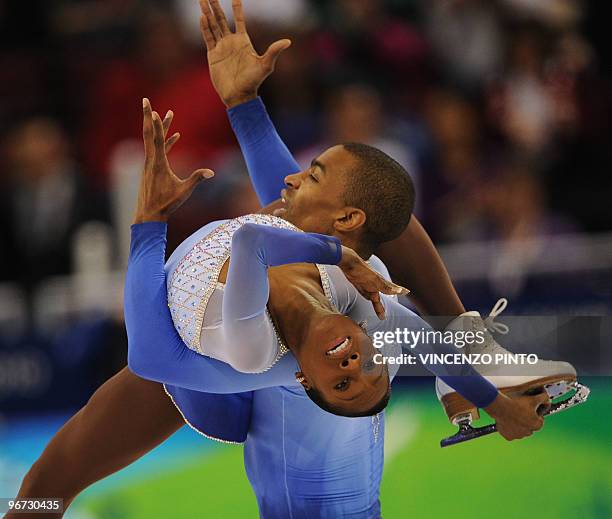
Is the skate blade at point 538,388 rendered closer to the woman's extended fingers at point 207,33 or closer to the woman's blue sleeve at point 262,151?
the woman's blue sleeve at point 262,151

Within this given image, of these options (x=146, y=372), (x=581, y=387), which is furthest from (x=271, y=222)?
(x=581, y=387)

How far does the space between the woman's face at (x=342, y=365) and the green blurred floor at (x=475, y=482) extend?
770mm

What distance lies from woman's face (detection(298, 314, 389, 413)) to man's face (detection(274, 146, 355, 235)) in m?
0.33

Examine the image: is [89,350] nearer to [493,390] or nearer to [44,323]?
[44,323]

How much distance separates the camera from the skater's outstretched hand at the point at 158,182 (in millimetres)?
3016

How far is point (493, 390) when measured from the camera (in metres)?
3.18

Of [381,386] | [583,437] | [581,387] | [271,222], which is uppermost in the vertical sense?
[271,222]

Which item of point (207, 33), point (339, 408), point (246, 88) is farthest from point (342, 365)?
point (207, 33)

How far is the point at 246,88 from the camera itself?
3.53 m

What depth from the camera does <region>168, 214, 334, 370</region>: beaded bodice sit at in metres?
2.83

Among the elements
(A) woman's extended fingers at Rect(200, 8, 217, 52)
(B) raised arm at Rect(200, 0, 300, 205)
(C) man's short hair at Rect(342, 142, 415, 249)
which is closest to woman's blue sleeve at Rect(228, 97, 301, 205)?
(B) raised arm at Rect(200, 0, 300, 205)

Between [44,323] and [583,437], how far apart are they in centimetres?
231

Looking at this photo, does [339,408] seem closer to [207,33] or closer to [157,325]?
[157,325]

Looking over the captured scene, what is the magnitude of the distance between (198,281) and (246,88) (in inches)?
34.0
